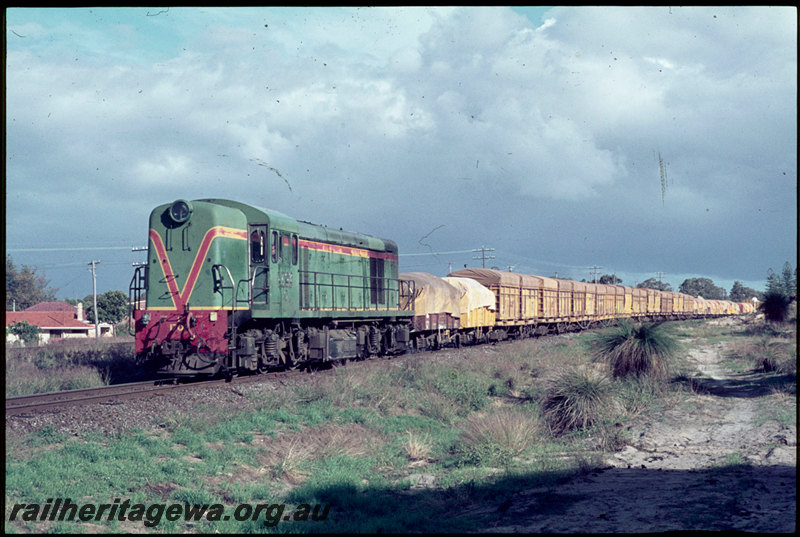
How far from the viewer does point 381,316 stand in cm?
2192

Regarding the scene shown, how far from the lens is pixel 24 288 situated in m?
95.1

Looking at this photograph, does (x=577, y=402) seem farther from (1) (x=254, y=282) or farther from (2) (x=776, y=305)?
(2) (x=776, y=305)

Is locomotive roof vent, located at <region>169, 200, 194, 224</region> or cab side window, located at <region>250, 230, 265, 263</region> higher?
locomotive roof vent, located at <region>169, 200, 194, 224</region>

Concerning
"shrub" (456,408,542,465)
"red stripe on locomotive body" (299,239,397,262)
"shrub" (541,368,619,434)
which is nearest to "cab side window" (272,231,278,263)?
"red stripe on locomotive body" (299,239,397,262)

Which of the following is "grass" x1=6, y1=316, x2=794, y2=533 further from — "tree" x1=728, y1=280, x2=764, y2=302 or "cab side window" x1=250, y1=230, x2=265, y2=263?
"tree" x1=728, y1=280, x2=764, y2=302

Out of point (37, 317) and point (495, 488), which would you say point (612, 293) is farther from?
point (37, 317)

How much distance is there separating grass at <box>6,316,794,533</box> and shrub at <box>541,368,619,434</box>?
29 millimetres

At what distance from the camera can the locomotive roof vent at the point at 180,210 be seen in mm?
15055

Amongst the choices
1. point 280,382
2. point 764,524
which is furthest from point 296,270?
point 764,524

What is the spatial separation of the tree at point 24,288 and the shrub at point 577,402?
92922mm

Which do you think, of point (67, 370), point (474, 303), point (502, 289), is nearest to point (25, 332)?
point (502, 289)

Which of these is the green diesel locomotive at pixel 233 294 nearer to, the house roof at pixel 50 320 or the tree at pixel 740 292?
the house roof at pixel 50 320

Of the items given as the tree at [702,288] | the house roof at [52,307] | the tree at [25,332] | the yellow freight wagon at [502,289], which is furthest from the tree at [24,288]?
the tree at [702,288]

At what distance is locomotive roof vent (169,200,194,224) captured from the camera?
15055 millimetres
